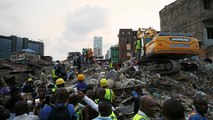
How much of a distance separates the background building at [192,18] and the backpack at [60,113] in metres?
27.1

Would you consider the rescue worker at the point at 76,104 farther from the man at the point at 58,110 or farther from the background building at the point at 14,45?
the background building at the point at 14,45

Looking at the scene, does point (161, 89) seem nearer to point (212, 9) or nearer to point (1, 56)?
point (212, 9)

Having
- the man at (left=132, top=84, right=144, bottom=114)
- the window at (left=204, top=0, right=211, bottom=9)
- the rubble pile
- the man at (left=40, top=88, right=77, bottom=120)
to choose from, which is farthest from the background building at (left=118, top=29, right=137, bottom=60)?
the man at (left=40, top=88, right=77, bottom=120)

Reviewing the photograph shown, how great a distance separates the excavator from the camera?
37.2 feet

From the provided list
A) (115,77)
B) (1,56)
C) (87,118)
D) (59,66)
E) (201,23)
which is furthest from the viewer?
(1,56)

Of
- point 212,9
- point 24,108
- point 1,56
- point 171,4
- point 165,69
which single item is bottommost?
point 24,108

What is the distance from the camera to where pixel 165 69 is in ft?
42.0

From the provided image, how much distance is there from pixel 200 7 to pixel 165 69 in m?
19.7

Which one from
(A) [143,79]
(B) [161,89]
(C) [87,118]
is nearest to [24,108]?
(C) [87,118]

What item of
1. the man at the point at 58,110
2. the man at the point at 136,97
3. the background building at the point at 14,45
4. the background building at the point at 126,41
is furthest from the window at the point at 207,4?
the background building at the point at 126,41

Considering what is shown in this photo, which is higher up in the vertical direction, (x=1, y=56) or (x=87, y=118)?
(x=1, y=56)

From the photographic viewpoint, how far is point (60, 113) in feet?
10.5

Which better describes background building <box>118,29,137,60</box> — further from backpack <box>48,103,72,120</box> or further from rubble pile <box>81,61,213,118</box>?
backpack <box>48,103,72,120</box>

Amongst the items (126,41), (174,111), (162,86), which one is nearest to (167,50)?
(162,86)
